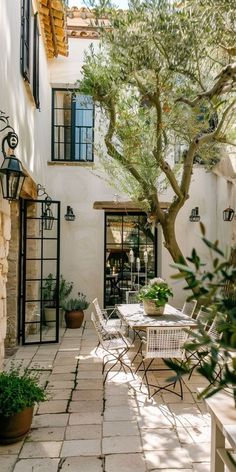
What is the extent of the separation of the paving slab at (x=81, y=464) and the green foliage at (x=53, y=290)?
445cm

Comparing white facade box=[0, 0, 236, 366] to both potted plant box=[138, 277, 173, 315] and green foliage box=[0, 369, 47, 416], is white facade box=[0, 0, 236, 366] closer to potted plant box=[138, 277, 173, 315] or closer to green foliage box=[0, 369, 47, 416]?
potted plant box=[138, 277, 173, 315]

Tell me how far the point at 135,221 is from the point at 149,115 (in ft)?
9.81

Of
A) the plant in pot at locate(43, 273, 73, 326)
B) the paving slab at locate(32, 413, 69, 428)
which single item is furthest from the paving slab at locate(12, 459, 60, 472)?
the plant in pot at locate(43, 273, 73, 326)

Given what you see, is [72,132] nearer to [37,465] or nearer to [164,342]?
[164,342]

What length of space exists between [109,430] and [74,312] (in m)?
4.32

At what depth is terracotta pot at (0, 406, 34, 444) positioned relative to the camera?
3023 mm

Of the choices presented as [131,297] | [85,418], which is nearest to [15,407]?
[85,418]

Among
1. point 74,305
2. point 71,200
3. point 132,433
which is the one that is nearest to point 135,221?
point 71,200

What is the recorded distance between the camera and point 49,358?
5504 millimetres

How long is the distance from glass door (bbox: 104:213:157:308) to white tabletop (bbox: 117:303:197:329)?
271 centimetres

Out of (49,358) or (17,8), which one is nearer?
(17,8)

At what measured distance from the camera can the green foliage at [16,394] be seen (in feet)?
9.82

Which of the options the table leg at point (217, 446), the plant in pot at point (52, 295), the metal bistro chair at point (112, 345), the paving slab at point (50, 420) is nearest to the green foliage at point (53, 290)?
the plant in pot at point (52, 295)

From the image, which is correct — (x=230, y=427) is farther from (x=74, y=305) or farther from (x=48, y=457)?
(x=74, y=305)
